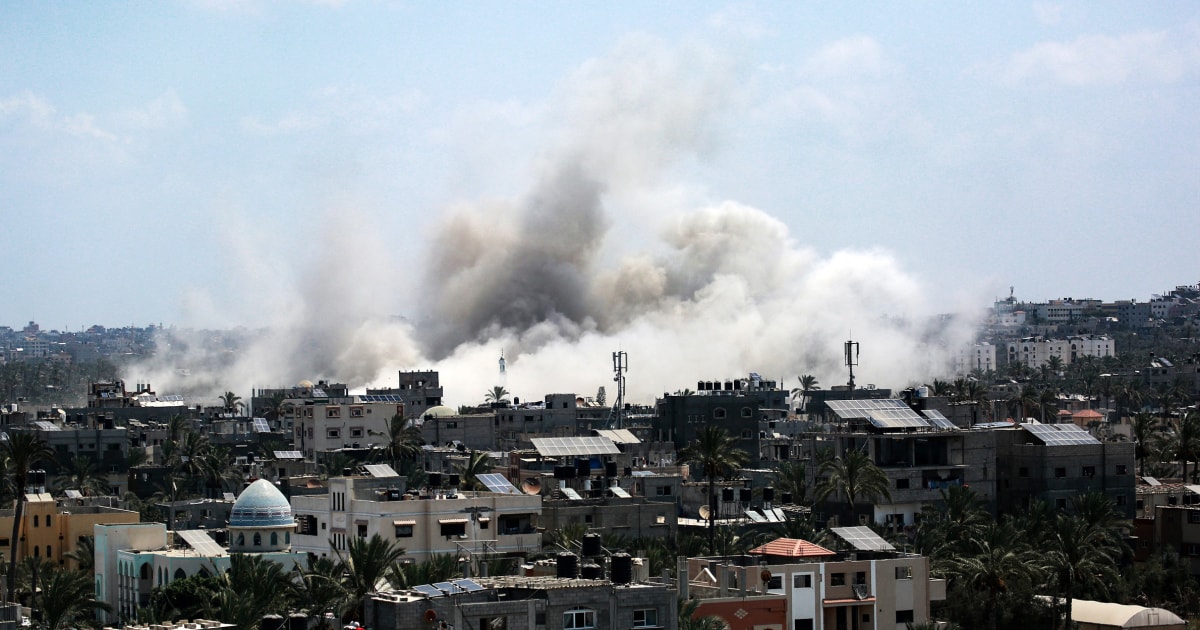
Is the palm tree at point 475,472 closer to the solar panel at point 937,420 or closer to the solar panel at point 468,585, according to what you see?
the solar panel at point 937,420

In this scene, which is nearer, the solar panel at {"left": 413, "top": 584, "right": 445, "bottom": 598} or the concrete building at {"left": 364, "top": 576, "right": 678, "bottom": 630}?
the concrete building at {"left": 364, "top": 576, "right": 678, "bottom": 630}

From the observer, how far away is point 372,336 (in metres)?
160

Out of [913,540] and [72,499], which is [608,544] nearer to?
[913,540]

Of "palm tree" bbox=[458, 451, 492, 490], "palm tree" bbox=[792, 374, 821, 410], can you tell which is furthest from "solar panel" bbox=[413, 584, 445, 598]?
"palm tree" bbox=[792, 374, 821, 410]

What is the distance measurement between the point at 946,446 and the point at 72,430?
50.5 meters

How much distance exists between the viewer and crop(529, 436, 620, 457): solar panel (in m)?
78.1

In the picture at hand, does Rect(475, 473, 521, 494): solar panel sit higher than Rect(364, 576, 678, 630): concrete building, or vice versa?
Rect(475, 473, 521, 494): solar panel

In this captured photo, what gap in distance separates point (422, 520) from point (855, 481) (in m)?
13.5

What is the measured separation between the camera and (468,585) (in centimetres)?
3869

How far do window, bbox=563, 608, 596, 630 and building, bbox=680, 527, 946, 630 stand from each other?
8283mm

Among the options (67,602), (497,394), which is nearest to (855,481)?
(67,602)

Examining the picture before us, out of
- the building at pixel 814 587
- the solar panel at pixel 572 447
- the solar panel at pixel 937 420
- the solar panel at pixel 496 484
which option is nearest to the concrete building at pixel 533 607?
the building at pixel 814 587

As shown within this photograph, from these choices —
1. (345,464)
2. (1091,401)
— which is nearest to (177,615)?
(345,464)

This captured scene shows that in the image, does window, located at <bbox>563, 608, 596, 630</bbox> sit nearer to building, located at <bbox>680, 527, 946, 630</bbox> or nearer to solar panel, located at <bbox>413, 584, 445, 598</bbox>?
solar panel, located at <bbox>413, 584, 445, 598</bbox>
